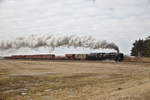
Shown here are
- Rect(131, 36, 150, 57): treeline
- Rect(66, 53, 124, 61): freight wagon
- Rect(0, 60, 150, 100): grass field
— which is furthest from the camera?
Rect(131, 36, 150, 57): treeline

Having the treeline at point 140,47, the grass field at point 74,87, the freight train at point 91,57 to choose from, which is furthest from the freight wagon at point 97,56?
the treeline at point 140,47

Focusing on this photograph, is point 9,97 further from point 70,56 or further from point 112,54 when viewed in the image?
point 70,56

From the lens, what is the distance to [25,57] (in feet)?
235

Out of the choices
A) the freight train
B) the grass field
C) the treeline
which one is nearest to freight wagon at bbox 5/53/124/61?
the freight train

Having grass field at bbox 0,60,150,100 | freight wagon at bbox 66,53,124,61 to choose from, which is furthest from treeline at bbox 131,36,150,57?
grass field at bbox 0,60,150,100

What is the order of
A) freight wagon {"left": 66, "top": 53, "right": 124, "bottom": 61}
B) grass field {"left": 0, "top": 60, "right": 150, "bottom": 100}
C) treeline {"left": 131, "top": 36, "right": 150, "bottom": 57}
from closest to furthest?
1. grass field {"left": 0, "top": 60, "right": 150, "bottom": 100}
2. freight wagon {"left": 66, "top": 53, "right": 124, "bottom": 61}
3. treeline {"left": 131, "top": 36, "right": 150, "bottom": 57}

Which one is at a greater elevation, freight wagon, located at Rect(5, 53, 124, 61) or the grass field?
freight wagon, located at Rect(5, 53, 124, 61)

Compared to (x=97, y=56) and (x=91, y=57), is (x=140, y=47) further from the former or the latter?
(x=97, y=56)

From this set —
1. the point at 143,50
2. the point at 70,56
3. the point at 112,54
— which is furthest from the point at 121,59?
the point at 143,50

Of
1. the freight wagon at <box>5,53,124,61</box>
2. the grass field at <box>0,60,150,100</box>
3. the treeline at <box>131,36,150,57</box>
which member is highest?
the treeline at <box>131,36,150,57</box>

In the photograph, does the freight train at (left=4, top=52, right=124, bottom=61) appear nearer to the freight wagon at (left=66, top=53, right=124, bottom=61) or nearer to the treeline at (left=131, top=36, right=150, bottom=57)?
the freight wagon at (left=66, top=53, right=124, bottom=61)

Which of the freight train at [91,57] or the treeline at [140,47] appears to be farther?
the treeline at [140,47]

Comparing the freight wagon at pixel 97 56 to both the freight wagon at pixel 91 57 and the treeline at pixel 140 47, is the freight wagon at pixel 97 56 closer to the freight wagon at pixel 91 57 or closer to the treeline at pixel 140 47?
the freight wagon at pixel 91 57

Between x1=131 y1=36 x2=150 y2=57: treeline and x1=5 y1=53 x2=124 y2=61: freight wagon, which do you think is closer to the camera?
x1=5 y1=53 x2=124 y2=61: freight wagon
